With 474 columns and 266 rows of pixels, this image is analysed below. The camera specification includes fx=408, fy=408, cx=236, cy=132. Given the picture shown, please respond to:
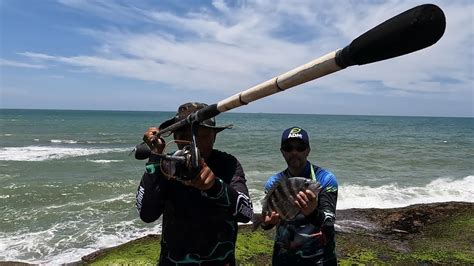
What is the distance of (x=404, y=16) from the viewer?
4.75 feet

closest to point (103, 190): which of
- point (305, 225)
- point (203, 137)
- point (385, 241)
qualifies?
point (385, 241)

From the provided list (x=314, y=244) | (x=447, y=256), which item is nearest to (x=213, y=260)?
(x=314, y=244)

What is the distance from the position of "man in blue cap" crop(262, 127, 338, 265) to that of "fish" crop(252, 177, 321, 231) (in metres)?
0.09

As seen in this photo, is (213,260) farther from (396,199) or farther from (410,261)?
(396,199)

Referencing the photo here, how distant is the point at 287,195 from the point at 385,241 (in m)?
6.66

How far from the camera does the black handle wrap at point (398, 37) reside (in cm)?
141

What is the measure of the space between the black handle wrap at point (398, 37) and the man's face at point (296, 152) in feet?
8.05

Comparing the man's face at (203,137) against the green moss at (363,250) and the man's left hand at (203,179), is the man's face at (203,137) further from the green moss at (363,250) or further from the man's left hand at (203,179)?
the green moss at (363,250)

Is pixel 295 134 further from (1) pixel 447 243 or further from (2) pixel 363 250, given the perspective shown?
(1) pixel 447 243

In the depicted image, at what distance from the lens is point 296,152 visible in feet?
13.2

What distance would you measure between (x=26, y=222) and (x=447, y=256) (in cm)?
1114

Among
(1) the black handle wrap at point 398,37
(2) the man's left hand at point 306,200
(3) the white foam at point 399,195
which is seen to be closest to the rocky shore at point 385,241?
(3) the white foam at point 399,195

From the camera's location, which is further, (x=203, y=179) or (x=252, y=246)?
(x=252, y=246)

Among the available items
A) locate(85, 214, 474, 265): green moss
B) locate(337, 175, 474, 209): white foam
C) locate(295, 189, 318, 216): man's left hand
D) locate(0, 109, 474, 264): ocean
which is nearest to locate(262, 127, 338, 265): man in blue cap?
locate(295, 189, 318, 216): man's left hand
